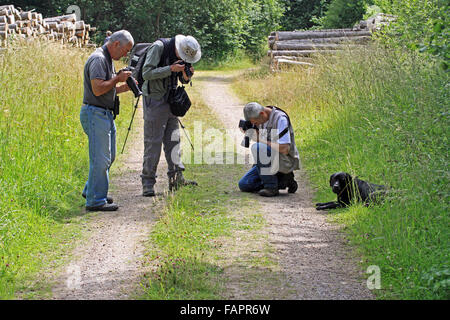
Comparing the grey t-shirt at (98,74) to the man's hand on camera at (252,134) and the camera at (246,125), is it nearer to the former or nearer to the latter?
the camera at (246,125)

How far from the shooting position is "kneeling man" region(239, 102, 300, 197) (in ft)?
24.0

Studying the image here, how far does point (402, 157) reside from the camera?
6.41m

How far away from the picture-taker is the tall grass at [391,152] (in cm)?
469

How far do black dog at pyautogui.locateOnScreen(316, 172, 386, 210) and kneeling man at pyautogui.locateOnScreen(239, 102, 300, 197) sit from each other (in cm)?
76

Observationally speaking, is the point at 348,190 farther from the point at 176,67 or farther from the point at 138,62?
the point at 138,62

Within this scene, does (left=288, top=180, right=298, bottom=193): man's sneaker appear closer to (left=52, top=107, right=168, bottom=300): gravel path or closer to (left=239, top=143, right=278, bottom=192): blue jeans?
(left=239, top=143, right=278, bottom=192): blue jeans

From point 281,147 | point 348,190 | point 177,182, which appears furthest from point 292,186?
point 177,182

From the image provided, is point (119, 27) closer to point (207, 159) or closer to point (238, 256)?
point (207, 159)

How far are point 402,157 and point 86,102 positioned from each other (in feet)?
11.6

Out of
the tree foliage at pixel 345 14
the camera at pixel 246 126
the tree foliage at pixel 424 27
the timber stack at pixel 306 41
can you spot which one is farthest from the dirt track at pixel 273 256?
the tree foliage at pixel 345 14

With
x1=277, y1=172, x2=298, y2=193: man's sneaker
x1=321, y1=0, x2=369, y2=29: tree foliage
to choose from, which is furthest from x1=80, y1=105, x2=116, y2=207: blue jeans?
x1=321, y1=0, x2=369, y2=29: tree foliage

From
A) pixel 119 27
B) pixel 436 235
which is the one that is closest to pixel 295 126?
pixel 436 235

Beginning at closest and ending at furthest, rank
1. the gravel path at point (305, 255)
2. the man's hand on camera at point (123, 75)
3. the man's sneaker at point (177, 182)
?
the gravel path at point (305, 255), the man's hand on camera at point (123, 75), the man's sneaker at point (177, 182)

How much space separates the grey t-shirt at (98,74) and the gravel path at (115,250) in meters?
1.25
